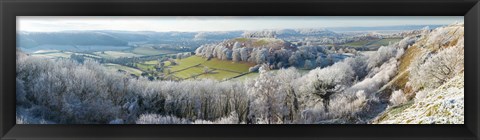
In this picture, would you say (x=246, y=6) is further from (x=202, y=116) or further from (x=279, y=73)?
(x=202, y=116)

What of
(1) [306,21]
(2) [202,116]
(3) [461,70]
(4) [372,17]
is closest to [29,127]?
(2) [202,116]

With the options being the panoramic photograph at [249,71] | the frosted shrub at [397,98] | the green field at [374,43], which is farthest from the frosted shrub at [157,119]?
the frosted shrub at [397,98]

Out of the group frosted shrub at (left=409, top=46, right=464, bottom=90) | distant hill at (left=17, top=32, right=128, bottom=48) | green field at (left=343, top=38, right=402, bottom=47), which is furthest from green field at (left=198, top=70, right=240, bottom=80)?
frosted shrub at (left=409, top=46, right=464, bottom=90)

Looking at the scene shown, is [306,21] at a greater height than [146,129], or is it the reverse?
[306,21]

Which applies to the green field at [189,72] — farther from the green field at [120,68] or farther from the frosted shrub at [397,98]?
the frosted shrub at [397,98]

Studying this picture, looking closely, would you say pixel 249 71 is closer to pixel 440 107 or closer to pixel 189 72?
pixel 189 72

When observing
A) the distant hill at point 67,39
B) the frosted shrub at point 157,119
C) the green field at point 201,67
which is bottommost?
the frosted shrub at point 157,119

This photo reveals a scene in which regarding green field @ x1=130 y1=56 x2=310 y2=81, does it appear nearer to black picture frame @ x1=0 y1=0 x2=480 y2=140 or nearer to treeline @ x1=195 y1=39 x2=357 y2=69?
treeline @ x1=195 y1=39 x2=357 y2=69
